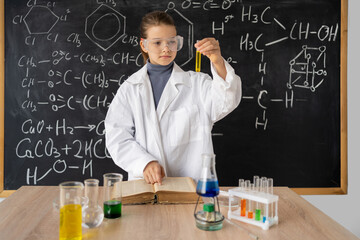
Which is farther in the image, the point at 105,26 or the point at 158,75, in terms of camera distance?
the point at 105,26

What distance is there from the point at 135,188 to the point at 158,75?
2.45 ft

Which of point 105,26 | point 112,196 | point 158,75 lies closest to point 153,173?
point 112,196

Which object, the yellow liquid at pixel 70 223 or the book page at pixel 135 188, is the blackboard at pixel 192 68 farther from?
the yellow liquid at pixel 70 223

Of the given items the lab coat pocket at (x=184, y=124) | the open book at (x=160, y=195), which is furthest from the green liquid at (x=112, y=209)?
the lab coat pocket at (x=184, y=124)

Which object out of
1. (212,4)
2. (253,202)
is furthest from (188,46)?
(253,202)

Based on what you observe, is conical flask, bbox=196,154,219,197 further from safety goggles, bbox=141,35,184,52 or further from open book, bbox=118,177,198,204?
safety goggles, bbox=141,35,184,52

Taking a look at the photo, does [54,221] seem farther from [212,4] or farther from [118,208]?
[212,4]

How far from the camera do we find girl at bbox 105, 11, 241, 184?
169 cm

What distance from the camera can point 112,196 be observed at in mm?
1169

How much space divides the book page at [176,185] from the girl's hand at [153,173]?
31 millimetres

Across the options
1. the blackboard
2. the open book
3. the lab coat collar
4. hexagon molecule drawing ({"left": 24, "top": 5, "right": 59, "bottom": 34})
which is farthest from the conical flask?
hexagon molecule drawing ({"left": 24, "top": 5, "right": 59, "bottom": 34})

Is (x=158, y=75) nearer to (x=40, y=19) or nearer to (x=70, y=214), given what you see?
(x=70, y=214)

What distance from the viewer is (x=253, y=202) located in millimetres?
1137

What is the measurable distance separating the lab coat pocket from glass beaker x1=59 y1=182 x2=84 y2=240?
0.87 m
